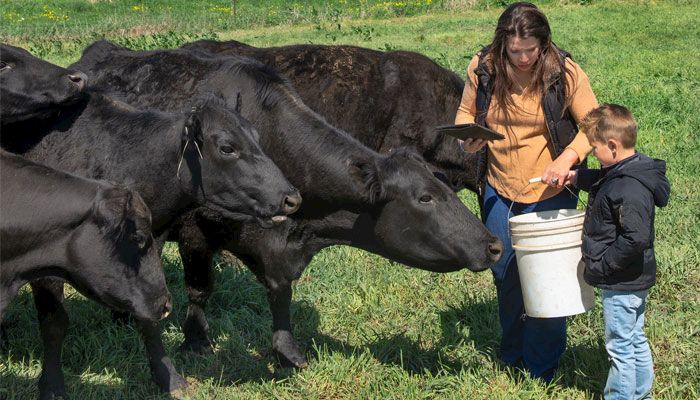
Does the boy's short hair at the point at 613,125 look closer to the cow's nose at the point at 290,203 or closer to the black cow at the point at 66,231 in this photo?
the cow's nose at the point at 290,203

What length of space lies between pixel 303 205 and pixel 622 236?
6.60 ft

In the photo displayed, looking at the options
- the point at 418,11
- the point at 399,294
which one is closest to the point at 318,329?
the point at 399,294

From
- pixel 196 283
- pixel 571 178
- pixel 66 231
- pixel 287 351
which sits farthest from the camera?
pixel 196 283

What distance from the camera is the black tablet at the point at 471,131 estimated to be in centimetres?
480

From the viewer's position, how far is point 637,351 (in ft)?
15.0

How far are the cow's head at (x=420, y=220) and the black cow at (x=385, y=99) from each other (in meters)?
2.35

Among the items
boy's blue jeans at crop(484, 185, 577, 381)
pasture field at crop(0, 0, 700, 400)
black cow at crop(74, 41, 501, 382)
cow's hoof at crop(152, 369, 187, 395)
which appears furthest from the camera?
cow's hoof at crop(152, 369, 187, 395)

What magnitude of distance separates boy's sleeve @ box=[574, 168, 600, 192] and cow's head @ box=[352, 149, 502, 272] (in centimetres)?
56

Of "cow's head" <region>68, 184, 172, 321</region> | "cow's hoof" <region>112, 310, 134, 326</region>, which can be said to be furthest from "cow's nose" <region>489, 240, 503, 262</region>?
"cow's hoof" <region>112, 310, 134, 326</region>

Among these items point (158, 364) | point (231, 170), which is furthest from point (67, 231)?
point (158, 364)

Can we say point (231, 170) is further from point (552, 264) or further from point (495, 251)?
point (552, 264)

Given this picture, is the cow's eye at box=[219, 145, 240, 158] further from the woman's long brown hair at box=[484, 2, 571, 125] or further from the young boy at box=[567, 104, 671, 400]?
the young boy at box=[567, 104, 671, 400]

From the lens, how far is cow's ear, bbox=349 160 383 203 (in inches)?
200

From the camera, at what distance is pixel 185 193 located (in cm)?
520
